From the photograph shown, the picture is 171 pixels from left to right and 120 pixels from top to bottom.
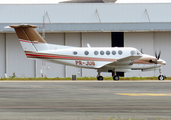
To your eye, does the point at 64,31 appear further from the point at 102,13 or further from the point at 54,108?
the point at 54,108

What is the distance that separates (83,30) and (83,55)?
10.2 m

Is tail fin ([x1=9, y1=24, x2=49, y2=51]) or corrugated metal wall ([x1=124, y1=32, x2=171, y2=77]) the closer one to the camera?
tail fin ([x1=9, y1=24, x2=49, y2=51])

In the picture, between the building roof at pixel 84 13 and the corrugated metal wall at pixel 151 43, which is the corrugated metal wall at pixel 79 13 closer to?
the building roof at pixel 84 13

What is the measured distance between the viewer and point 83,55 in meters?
35.4

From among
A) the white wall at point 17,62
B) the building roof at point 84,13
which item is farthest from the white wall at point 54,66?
the building roof at point 84,13

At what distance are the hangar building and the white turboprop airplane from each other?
9633mm

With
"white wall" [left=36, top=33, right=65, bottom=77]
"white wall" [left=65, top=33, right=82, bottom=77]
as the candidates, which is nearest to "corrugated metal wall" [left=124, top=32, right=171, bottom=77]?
"white wall" [left=65, top=33, right=82, bottom=77]

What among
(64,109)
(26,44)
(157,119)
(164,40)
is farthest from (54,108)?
(164,40)

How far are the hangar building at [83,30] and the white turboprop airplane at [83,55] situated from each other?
963 cm

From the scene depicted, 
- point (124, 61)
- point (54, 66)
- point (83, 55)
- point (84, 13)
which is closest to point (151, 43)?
point (84, 13)

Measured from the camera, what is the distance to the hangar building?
4519cm

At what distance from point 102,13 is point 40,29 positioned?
10.3 m

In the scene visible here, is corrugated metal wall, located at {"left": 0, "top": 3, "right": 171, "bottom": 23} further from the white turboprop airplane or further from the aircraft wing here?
the aircraft wing

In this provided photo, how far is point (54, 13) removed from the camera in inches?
1949
